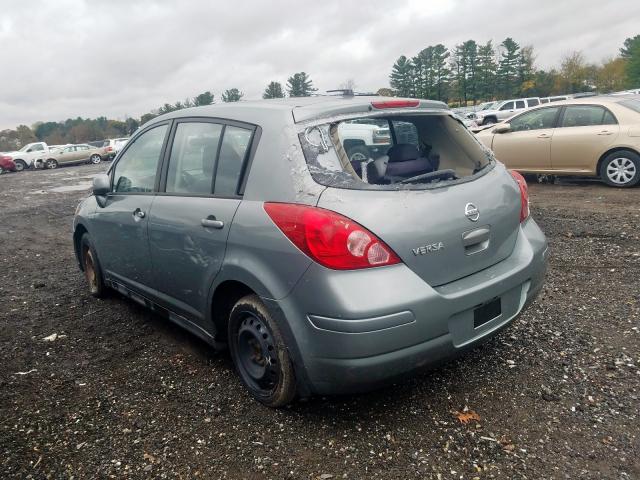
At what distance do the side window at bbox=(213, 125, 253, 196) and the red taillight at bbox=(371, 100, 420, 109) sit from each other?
0.73 m

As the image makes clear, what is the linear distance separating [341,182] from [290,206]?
0.28m

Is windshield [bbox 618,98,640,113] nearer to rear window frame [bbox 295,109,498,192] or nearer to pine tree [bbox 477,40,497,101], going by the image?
rear window frame [bbox 295,109,498,192]

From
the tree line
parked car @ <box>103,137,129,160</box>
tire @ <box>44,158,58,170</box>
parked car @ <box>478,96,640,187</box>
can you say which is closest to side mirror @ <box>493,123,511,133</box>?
parked car @ <box>478,96,640,187</box>

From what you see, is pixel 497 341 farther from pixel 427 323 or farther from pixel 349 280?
pixel 349 280

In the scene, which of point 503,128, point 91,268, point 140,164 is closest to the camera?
point 140,164

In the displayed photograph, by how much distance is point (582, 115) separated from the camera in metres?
8.77

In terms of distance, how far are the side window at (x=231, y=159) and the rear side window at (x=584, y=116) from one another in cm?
775

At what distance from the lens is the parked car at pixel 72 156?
31516mm

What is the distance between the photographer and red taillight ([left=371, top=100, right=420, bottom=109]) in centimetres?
286

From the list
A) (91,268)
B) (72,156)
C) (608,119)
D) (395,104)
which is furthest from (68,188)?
(72,156)

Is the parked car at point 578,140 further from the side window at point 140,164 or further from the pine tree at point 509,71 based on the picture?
the pine tree at point 509,71

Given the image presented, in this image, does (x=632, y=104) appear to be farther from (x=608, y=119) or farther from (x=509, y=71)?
(x=509, y=71)

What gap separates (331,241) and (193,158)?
140cm

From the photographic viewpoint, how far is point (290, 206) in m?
2.47
